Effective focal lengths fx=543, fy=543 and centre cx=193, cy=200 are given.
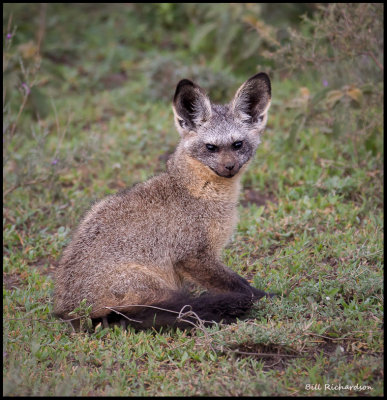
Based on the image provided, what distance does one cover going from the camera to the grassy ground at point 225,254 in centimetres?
405

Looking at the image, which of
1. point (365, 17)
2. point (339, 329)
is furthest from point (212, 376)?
point (365, 17)

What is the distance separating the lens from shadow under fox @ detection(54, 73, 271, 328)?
479 cm

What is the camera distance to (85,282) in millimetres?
4859

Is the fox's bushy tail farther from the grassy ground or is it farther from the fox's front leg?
the fox's front leg

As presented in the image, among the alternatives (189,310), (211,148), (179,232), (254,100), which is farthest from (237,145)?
(189,310)

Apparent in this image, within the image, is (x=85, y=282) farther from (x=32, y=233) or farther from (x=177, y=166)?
(x=32, y=233)

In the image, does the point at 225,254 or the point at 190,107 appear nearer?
the point at 190,107

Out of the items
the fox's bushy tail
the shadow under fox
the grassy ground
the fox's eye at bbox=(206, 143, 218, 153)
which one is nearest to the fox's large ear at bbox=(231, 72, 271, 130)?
the shadow under fox

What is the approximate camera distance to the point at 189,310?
15.5 ft

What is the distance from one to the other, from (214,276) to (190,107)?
1.79 meters

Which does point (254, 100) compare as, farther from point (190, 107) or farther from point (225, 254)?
point (225, 254)

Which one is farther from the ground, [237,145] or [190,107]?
[190,107]

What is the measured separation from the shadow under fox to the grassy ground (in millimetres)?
246

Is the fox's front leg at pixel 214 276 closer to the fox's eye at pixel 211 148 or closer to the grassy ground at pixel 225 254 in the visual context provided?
the grassy ground at pixel 225 254
